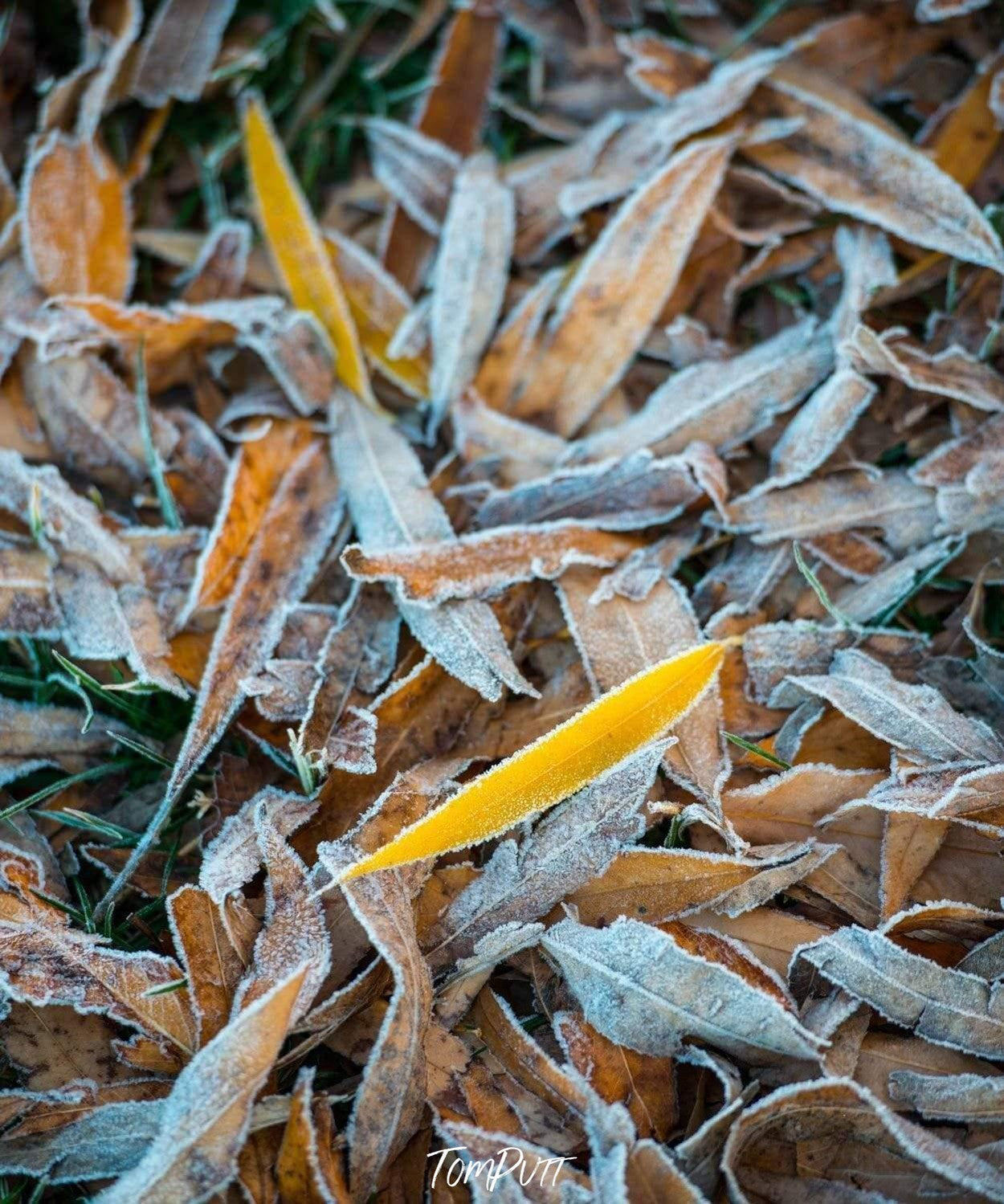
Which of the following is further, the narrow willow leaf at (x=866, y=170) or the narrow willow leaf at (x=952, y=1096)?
the narrow willow leaf at (x=866, y=170)

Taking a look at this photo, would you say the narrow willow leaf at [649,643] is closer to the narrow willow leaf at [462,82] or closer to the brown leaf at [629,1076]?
the brown leaf at [629,1076]

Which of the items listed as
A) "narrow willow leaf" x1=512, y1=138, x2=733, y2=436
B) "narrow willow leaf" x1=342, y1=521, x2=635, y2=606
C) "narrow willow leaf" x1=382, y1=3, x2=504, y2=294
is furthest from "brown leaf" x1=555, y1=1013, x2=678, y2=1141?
"narrow willow leaf" x1=382, y1=3, x2=504, y2=294

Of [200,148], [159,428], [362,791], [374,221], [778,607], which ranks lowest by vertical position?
[362,791]

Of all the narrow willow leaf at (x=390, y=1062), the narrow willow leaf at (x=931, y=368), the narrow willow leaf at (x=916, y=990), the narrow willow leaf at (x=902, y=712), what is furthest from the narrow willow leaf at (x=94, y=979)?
the narrow willow leaf at (x=931, y=368)

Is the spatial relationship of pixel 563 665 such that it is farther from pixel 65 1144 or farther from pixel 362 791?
pixel 65 1144

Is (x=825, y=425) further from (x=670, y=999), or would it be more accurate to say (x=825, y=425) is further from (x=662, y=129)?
(x=670, y=999)

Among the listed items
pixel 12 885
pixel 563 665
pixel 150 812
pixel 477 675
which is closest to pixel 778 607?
pixel 563 665

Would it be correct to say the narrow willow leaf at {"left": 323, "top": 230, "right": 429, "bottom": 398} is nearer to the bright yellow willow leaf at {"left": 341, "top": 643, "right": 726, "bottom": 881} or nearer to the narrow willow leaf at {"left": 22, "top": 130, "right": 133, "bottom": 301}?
the narrow willow leaf at {"left": 22, "top": 130, "right": 133, "bottom": 301}
